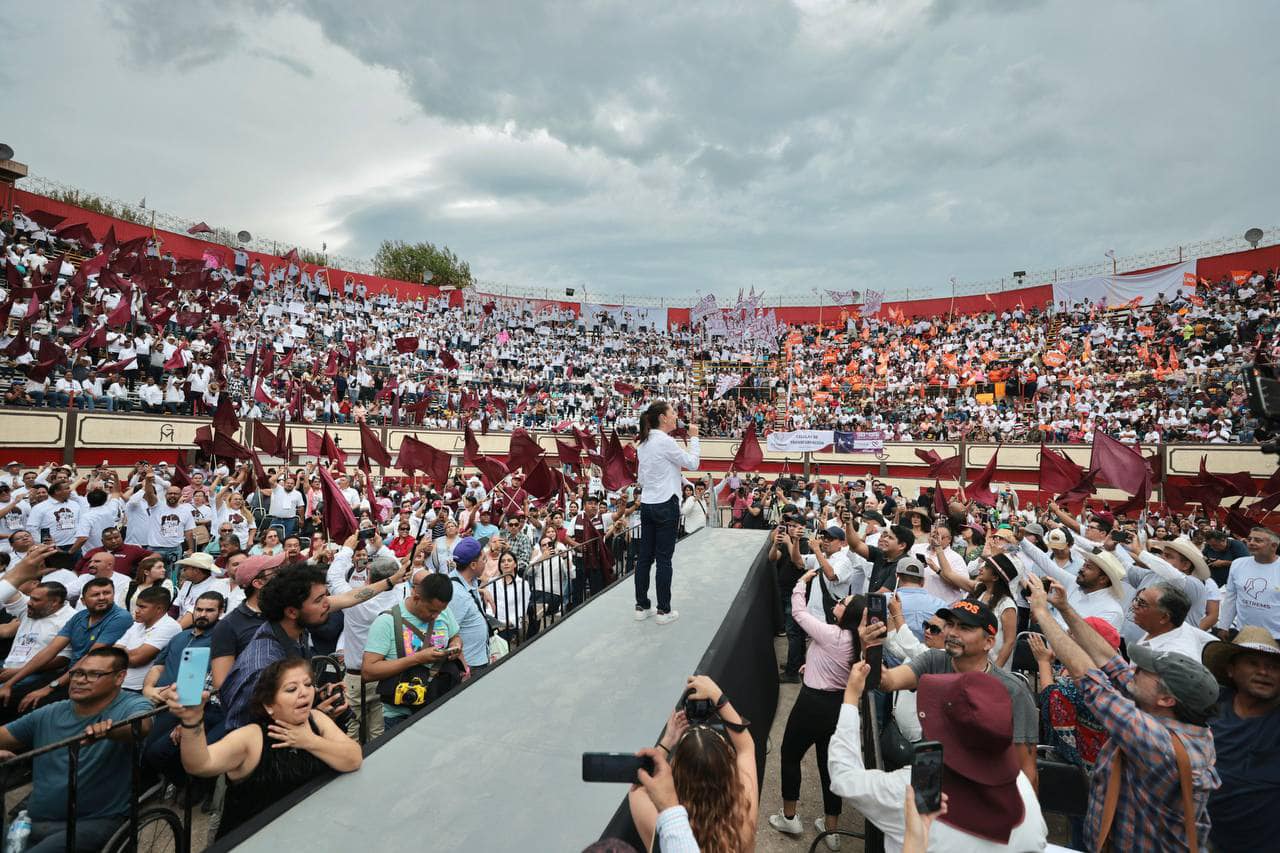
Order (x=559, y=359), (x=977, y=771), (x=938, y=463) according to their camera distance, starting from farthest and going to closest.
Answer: (x=559, y=359), (x=938, y=463), (x=977, y=771)

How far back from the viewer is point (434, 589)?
365cm

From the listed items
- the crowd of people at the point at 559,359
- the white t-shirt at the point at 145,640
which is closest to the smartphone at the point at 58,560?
the white t-shirt at the point at 145,640

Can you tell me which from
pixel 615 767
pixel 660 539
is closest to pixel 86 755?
pixel 615 767

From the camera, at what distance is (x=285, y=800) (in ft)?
8.33

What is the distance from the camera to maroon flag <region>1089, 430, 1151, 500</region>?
31.0 feet

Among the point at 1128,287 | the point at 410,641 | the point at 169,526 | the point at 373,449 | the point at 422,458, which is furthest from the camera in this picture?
the point at 1128,287

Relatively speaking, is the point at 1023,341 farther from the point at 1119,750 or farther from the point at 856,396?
the point at 1119,750

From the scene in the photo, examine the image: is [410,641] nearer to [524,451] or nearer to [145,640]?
[145,640]

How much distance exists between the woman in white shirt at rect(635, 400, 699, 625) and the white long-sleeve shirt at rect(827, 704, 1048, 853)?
2289mm

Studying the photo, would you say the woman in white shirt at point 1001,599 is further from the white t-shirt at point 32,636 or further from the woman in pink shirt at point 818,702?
the white t-shirt at point 32,636

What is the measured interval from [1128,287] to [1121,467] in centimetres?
3034

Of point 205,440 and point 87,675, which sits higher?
point 205,440

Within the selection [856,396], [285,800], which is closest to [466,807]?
[285,800]

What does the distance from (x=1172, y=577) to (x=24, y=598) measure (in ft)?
33.5
